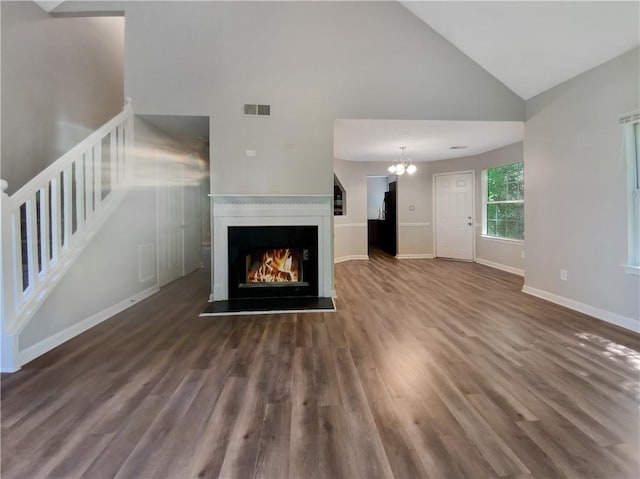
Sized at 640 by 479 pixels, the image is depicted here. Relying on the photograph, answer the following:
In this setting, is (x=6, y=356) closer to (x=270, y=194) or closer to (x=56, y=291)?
(x=56, y=291)

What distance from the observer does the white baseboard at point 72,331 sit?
2172 millimetres

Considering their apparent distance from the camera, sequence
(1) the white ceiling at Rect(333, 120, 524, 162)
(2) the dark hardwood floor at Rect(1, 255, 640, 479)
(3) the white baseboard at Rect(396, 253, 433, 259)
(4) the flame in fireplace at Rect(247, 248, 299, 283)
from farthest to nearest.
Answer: (3) the white baseboard at Rect(396, 253, 433, 259) < (1) the white ceiling at Rect(333, 120, 524, 162) < (4) the flame in fireplace at Rect(247, 248, 299, 283) < (2) the dark hardwood floor at Rect(1, 255, 640, 479)

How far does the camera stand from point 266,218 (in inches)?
148

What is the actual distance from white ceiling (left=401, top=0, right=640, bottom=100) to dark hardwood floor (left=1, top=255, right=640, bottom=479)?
2635 millimetres

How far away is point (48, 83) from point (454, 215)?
7377 mm

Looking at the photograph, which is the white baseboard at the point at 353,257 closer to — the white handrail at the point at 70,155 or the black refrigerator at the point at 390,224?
the black refrigerator at the point at 390,224

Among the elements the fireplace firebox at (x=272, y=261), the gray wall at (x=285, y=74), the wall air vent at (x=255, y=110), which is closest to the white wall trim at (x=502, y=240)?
the gray wall at (x=285, y=74)

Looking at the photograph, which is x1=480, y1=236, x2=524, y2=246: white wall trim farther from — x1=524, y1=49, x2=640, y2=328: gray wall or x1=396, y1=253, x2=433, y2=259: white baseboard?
x1=524, y1=49, x2=640, y2=328: gray wall

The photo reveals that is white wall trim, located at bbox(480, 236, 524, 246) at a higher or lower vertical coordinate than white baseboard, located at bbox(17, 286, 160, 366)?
higher

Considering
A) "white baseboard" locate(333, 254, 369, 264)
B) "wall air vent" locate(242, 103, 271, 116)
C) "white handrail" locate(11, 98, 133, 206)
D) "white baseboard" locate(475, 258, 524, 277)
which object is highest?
"wall air vent" locate(242, 103, 271, 116)

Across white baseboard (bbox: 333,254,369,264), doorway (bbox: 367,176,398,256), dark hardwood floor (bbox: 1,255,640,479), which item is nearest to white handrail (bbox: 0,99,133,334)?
dark hardwood floor (bbox: 1,255,640,479)

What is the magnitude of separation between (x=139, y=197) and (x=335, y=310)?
280cm

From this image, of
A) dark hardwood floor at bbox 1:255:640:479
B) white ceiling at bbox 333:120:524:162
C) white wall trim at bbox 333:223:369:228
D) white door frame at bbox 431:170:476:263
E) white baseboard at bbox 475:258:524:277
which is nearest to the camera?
dark hardwood floor at bbox 1:255:640:479

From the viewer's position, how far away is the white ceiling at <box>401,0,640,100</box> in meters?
2.59
